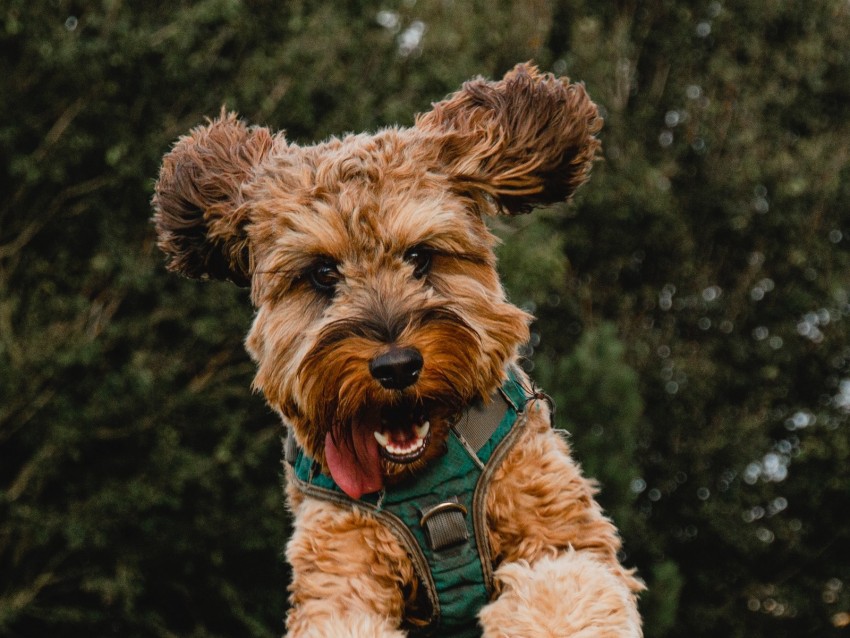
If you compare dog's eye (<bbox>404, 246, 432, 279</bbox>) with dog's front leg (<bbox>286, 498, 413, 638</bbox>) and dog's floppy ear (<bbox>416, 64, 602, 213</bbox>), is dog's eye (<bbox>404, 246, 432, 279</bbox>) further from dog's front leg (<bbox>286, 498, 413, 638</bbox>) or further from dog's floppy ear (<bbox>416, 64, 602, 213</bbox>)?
dog's front leg (<bbox>286, 498, 413, 638</bbox>)

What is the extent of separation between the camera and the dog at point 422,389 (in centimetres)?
302

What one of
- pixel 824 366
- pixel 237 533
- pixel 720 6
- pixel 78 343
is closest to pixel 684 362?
pixel 824 366

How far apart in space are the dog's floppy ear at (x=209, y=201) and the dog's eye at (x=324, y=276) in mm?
298

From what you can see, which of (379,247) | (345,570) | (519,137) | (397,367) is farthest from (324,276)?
(345,570)

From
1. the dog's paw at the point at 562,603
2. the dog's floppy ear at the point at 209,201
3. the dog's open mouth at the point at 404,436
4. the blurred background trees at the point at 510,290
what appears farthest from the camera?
the blurred background trees at the point at 510,290

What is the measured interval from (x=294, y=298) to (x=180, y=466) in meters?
7.61

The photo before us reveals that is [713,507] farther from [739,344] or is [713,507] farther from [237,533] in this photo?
[237,533]

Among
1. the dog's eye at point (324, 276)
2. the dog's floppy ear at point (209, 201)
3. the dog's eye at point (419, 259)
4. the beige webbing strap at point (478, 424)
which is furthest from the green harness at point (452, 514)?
the dog's floppy ear at point (209, 201)

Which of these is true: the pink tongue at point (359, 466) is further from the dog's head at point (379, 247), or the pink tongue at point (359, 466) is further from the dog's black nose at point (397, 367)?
the dog's black nose at point (397, 367)

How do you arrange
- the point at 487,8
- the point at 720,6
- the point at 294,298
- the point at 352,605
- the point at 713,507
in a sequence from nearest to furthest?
the point at 352,605 → the point at 294,298 → the point at 487,8 → the point at 713,507 → the point at 720,6

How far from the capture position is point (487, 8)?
16.3 metres

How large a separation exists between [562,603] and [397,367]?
768mm

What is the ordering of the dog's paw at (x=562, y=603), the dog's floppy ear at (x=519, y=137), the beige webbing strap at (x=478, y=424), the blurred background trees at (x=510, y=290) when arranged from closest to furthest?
the dog's paw at (x=562, y=603)
the beige webbing strap at (x=478, y=424)
the dog's floppy ear at (x=519, y=137)
the blurred background trees at (x=510, y=290)

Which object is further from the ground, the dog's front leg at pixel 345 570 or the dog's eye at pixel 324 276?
the dog's eye at pixel 324 276
